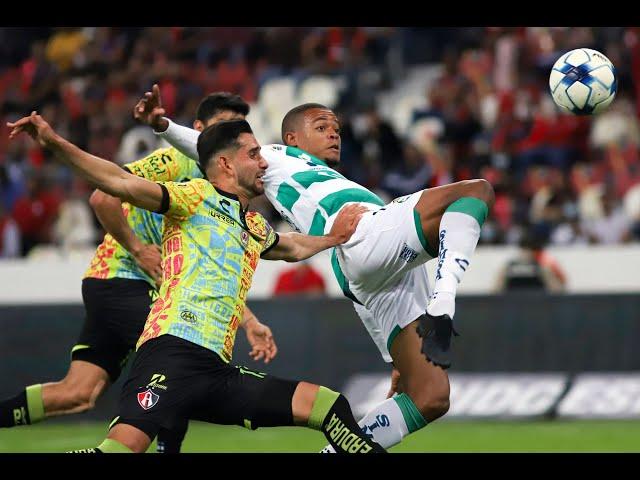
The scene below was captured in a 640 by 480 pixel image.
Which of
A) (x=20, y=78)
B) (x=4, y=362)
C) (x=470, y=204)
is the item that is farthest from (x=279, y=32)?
(x=470, y=204)

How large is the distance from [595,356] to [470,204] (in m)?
5.91

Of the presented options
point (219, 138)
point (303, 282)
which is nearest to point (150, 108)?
point (219, 138)

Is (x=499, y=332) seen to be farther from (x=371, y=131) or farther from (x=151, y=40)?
(x=151, y=40)

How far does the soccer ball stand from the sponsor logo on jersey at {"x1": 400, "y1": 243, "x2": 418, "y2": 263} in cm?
139

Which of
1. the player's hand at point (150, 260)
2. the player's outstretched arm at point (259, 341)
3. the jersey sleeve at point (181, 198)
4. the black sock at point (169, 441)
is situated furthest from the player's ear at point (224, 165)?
A: the black sock at point (169, 441)

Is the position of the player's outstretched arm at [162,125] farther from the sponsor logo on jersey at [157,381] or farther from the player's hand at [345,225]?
the sponsor logo on jersey at [157,381]

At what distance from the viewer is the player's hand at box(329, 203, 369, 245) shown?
711cm

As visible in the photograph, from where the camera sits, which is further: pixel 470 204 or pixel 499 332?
pixel 499 332

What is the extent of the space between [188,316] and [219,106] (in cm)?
219

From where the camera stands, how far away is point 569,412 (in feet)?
39.2

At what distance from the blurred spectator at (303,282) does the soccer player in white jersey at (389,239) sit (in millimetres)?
5587

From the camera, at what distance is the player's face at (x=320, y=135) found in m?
7.94

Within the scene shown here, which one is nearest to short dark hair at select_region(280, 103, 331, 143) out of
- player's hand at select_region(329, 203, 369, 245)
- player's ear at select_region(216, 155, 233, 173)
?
player's hand at select_region(329, 203, 369, 245)
